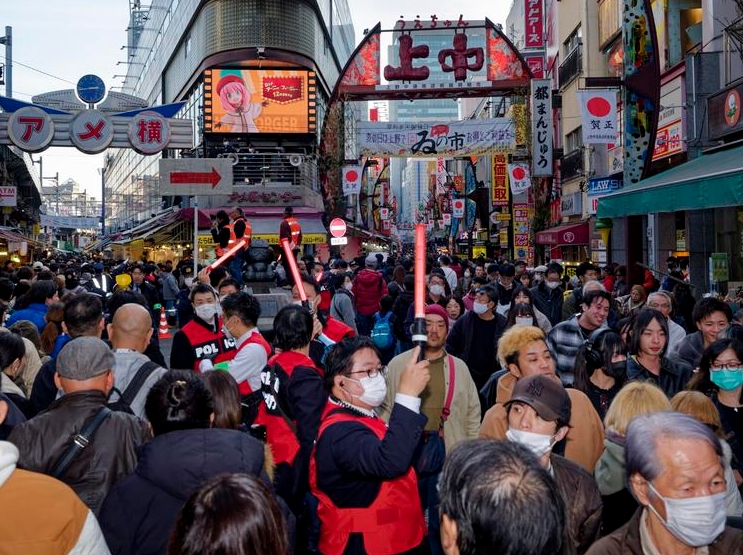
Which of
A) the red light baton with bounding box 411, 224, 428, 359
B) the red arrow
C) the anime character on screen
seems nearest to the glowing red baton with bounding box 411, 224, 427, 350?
the red light baton with bounding box 411, 224, 428, 359

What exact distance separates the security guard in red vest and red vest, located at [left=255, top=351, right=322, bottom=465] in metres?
0.90

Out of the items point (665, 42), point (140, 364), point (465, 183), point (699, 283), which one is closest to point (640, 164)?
point (699, 283)

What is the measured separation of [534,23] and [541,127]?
1261cm

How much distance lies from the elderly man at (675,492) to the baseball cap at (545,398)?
613 mm

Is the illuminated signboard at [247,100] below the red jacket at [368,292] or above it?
above

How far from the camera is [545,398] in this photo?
326cm

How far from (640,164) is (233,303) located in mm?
14313

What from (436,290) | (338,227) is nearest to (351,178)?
(338,227)

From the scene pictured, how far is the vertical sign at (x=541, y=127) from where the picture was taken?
2570cm

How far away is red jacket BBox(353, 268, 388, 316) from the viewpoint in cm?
1138

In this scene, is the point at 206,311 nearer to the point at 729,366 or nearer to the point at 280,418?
the point at 280,418

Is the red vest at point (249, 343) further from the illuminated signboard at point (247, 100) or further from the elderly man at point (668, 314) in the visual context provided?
the illuminated signboard at point (247, 100)

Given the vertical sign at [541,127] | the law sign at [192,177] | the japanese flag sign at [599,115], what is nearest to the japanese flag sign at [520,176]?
the vertical sign at [541,127]

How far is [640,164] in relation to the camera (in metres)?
17.2
